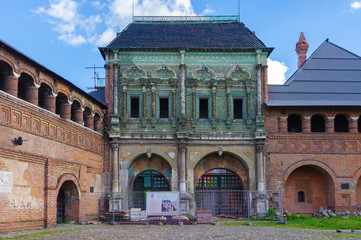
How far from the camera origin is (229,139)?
28.2 meters

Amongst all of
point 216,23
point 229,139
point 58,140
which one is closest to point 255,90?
point 229,139

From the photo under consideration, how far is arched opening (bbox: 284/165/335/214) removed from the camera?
94.8 feet

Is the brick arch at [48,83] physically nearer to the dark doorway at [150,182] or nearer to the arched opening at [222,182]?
the dark doorway at [150,182]

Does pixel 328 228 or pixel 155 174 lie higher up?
pixel 155 174

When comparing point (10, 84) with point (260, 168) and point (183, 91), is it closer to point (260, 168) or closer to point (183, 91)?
point (183, 91)

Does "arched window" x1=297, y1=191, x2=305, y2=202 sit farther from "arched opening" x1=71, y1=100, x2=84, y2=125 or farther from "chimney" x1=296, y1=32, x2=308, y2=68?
"arched opening" x1=71, y1=100, x2=84, y2=125

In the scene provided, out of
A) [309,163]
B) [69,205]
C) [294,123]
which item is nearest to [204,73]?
[294,123]

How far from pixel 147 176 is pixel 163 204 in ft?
21.3

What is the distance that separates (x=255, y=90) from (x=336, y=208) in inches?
323

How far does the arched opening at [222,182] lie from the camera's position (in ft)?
94.2

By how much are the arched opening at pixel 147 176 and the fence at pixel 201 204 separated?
84 millimetres

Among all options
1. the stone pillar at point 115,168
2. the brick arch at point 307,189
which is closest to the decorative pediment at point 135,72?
the stone pillar at point 115,168

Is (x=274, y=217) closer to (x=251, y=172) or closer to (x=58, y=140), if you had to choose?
(x=251, y=172)

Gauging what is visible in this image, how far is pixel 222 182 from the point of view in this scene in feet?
98.7
